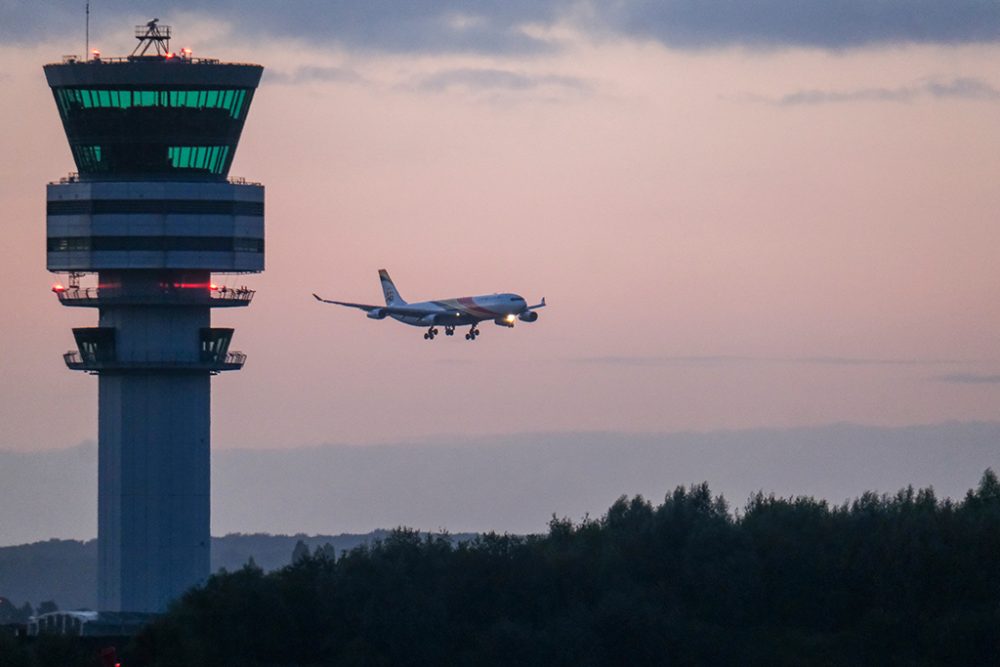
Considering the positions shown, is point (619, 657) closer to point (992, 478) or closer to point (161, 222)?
point (992, 478)

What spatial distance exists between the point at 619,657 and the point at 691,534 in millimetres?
19003

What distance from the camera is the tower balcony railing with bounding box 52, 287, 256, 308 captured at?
609 feet

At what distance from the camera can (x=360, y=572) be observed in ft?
487

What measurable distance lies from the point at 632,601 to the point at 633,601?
5.6 inches

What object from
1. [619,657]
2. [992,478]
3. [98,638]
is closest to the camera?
[619,657]

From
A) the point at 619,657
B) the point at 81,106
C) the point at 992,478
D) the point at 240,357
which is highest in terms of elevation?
the point at 81,106

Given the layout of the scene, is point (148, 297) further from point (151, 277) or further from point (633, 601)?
point (633, 601)

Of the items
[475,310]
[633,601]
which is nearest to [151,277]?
[475,310]

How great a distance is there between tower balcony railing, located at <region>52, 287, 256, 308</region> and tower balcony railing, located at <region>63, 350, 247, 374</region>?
4301 millimetres

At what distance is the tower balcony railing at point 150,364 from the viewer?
185m

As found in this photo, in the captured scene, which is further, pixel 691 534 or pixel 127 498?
pixel 127 498

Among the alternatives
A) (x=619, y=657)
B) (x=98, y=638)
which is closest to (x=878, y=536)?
(x=619, y=657)

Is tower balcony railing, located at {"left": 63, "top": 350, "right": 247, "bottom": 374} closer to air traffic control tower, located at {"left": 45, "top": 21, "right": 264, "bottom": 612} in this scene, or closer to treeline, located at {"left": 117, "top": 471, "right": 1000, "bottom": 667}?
air traffic control tower, located at {"left": 45, "top": 21, "right": 264, "bottom": 612}

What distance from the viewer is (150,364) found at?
606 ft
